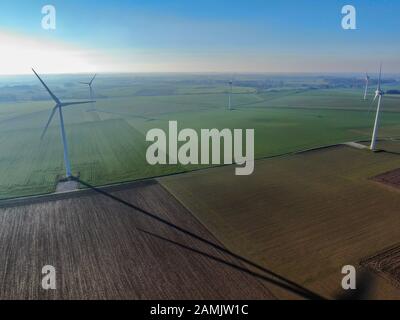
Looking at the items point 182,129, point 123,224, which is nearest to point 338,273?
point 123,224

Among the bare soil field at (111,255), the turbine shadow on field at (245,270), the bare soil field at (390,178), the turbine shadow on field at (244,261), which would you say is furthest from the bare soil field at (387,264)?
the bare soil field at (390,178)

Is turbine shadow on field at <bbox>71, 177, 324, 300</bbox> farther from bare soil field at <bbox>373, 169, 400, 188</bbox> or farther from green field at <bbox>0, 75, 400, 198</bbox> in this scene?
bare soil field at <bbox>373, 169, 400, 188</bbox>

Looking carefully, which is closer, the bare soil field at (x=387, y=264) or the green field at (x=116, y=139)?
the bare soil field at (x=387, y=264)

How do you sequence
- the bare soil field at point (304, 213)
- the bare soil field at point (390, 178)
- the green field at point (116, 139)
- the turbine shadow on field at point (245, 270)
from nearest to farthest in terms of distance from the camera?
the turbine shadow on field at point (245, 270), the bare soil field at point (304, 213), the bare soil field at point (390, 178), the green field at point (116, 139)

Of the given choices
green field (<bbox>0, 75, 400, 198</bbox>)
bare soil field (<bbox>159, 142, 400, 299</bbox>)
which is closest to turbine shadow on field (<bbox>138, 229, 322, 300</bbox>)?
bare soil field (<bbox>159, 142, 400, 299</bbox>)

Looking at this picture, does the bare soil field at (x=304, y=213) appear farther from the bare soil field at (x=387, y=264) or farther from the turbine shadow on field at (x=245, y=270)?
the turbine shadow on field at (x=245, y=270)

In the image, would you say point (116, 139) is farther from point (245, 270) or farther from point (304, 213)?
Answer: point (245, 270)

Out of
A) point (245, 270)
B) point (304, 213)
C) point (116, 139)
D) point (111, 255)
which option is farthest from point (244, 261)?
point (116, 139)
